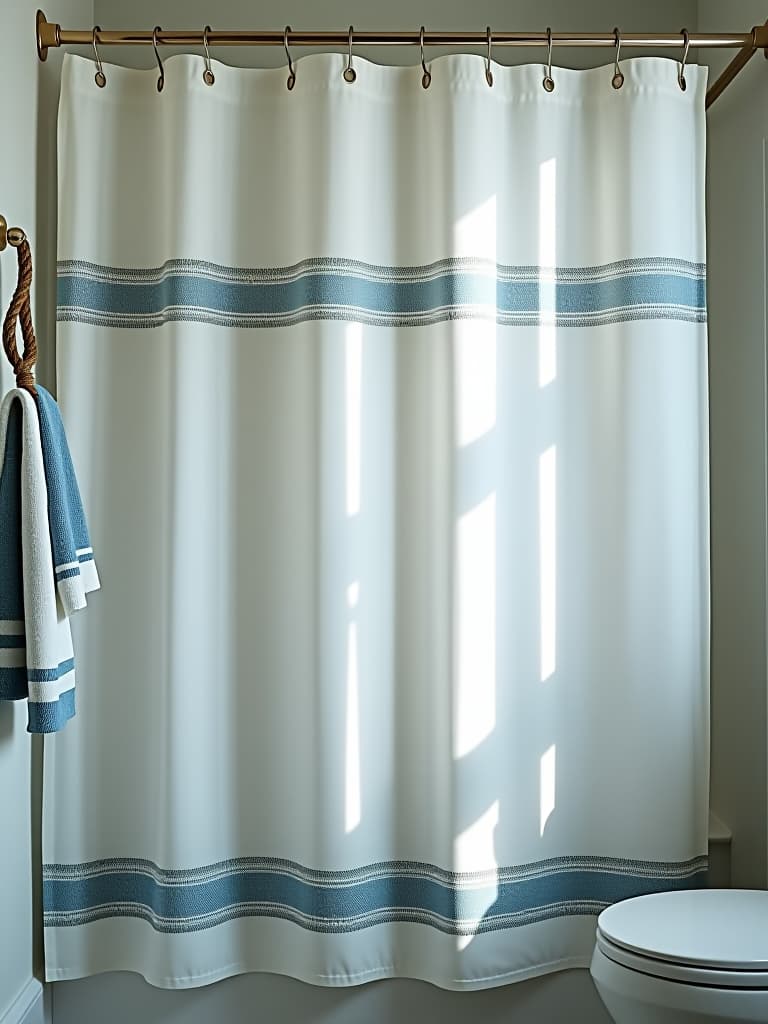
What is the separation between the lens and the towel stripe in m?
1.98

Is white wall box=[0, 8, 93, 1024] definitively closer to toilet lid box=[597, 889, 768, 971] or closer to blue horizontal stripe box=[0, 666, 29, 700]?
blue horizontal stripe box=[0, 666, 29, 700]

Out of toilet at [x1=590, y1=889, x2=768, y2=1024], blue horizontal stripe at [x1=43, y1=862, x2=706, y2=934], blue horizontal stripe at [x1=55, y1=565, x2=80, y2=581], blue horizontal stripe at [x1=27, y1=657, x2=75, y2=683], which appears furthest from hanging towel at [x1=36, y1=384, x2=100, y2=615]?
toilet at [x1=590, y1=889, x2=768, y2=1024]

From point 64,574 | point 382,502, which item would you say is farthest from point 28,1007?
point 382,502

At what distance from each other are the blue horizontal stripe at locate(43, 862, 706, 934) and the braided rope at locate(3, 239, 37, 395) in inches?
39.5

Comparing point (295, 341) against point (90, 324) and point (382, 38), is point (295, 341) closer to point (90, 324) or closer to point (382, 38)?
point (90, 324)

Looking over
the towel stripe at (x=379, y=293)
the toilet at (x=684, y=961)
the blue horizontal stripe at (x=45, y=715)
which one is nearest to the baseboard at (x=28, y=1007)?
the blue horizontal stripe at (x=45, y=715)

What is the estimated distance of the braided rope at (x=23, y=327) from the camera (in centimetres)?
171

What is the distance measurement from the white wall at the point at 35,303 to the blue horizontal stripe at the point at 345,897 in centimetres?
9

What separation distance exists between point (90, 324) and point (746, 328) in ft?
4.49

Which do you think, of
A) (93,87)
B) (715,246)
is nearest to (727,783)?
(715,246)

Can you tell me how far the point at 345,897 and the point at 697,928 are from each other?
2.22 feet

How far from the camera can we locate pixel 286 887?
2.02 meters

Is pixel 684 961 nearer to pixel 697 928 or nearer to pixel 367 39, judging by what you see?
pixel 697 928

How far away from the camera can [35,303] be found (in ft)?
6.62
